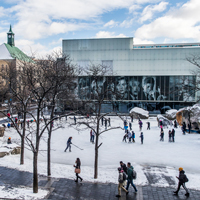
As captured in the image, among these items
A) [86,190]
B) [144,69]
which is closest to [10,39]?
[144,69]

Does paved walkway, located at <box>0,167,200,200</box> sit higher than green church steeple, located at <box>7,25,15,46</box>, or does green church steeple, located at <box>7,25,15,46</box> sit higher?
green church steeple, located at <box>7,25,15,46</box>

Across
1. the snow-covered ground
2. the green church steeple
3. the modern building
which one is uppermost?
the green church steeple

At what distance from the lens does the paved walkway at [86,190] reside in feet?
33.1

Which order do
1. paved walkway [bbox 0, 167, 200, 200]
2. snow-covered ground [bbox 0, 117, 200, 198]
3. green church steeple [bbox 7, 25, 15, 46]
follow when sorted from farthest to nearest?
green church steeple [bbox 7, 25, 15, 46] → snow-covered ground [bbox 0, 117, 200, 198] → paved walkway [bbox 0, 167, 200, 200]

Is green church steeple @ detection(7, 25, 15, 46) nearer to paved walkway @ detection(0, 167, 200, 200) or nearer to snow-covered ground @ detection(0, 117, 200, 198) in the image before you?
snow-covered ground @ detection(0, 117, 200, 198)

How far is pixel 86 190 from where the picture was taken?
1081 centimetres

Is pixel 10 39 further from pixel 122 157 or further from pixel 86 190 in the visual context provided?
pixel 86 190

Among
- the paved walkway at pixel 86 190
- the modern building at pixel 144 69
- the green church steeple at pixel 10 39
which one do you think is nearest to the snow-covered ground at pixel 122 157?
the paved walkway at pixel 86 190

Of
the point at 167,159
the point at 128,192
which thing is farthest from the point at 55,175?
the point at 167,159

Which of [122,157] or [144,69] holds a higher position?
[144,69]

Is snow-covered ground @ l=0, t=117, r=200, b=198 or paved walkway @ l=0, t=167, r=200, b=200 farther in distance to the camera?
snow-covered ground @ l=0, t=117, r=200, b=198

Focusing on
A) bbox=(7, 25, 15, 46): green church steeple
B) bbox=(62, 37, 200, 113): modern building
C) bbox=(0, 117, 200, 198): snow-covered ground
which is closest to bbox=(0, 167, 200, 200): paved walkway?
bbox=(0, 117, 200, 198): snow-covered ground

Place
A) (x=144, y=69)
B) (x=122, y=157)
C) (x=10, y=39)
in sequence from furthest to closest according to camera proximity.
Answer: (x=10, y=39) → (x=144, y=69) → (x=122, y=157)

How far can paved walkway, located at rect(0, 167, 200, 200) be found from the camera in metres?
10.1
